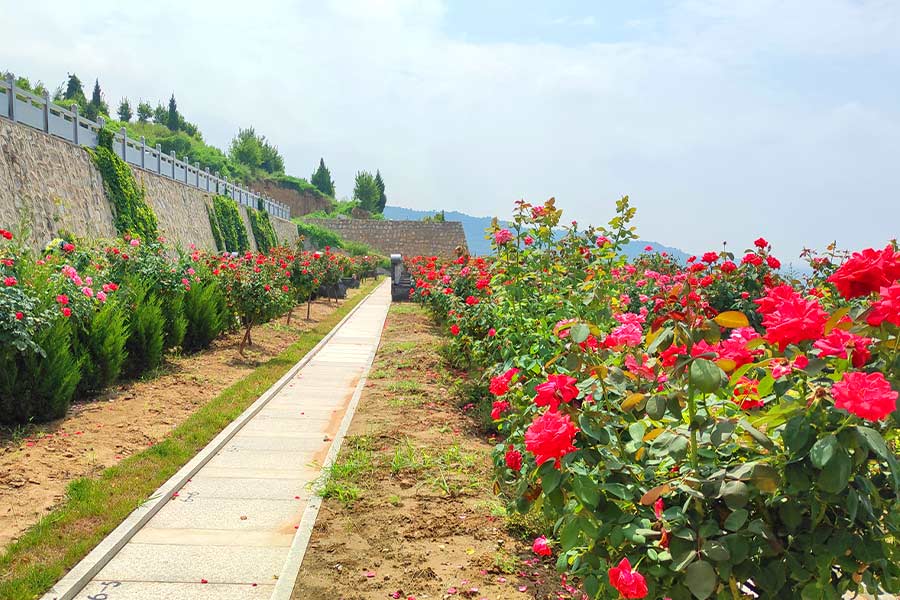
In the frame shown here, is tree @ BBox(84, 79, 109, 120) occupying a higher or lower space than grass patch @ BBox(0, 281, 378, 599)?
higher

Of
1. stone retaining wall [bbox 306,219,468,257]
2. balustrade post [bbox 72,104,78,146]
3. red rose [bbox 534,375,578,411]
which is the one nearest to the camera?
red rose [bbox 534,375,578,411]

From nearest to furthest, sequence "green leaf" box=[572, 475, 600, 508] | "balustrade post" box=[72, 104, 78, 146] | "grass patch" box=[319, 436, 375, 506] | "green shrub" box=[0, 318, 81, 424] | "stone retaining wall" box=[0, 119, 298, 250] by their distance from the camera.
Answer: "green leaf" box=[572, 475, 600, 508] < "grass patch" box=[319, 436, 375, 506] < "green shrub" box=[0, 318, 81, 424] < "stone retaining wall" box=[0, 119, 298, 250] < "balustrade post" box=[72, 104, 78, 146]

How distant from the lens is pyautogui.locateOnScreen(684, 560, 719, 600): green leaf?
1711 millimetres

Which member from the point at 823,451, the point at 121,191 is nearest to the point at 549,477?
the point at 823,451

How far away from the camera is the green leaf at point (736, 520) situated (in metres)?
1.73

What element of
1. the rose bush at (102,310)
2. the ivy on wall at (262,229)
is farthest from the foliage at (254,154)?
the rose bush at (102,310)

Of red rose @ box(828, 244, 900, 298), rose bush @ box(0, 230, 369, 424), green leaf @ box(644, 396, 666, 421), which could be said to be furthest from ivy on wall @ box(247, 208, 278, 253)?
red rose @ box(828, 244, 900, 298)

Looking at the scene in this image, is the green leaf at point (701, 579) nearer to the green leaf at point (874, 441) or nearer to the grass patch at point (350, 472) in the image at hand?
the green leaf at point (874, 441)

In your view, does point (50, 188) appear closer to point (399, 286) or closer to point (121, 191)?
point (121, 191)

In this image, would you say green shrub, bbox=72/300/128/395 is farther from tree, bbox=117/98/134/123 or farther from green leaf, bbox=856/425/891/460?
tree, bbox=117/98/134/123

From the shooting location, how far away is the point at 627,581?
178 centimetres

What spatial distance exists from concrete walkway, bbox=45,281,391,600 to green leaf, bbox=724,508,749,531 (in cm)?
242

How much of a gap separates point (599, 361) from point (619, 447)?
1.30 ft

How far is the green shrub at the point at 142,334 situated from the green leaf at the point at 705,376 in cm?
853
